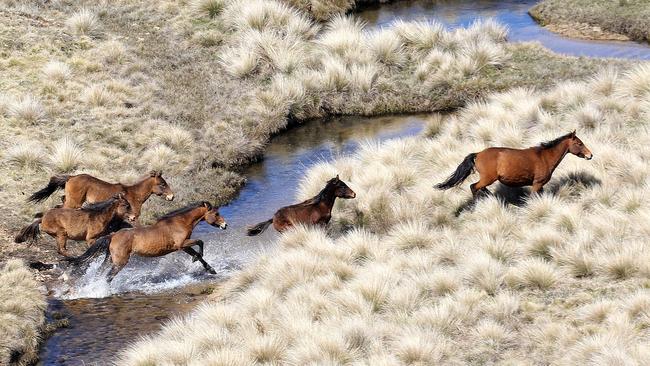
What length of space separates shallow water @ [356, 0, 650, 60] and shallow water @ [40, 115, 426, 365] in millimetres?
7806

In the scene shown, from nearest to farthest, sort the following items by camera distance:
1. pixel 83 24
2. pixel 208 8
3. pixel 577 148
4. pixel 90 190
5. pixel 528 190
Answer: pixel 577 148, pixel 528 190, pixel 90 190, pixel 83 24, pixel 208 8

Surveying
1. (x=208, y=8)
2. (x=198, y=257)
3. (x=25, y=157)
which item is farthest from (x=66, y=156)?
(x=208, y=8)

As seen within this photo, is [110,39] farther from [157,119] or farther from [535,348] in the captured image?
[535,348]

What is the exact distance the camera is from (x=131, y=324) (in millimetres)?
13086

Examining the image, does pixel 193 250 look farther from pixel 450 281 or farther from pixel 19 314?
Result: pixel 450 281

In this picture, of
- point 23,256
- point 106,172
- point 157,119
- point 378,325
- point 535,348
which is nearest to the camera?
point 535,348

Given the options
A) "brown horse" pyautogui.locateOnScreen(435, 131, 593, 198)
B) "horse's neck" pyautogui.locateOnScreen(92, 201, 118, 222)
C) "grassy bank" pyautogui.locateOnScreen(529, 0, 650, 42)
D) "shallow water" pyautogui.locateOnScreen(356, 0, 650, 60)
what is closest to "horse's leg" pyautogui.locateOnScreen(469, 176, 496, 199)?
"brown horse" pyautogui.locateOnScreen(435, 131, 593, 198)

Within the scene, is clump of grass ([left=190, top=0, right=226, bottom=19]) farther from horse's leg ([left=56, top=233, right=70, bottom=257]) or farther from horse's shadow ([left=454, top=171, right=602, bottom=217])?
horse's shadow ([left=454, top=171, right=602, bottom=217])

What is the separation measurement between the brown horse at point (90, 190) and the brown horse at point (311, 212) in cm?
205

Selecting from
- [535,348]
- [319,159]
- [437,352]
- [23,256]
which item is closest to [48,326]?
[23,256]

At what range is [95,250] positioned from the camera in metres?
14.3

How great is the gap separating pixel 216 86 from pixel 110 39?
4049 millimetres

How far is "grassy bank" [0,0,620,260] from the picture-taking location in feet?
62.5

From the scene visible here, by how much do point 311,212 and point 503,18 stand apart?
17446 millimetres
